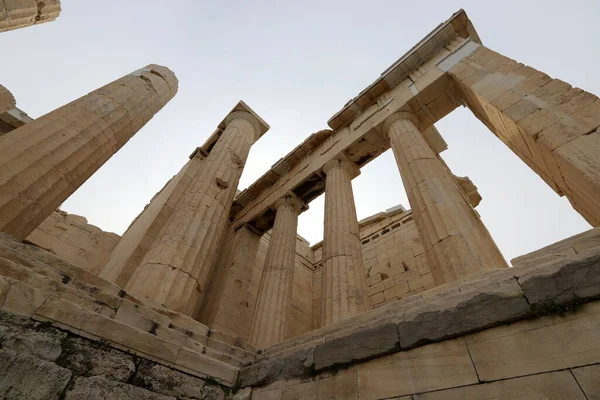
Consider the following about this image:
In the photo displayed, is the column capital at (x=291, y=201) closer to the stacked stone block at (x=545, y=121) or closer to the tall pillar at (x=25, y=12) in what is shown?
the stacked stone block at (x=545, y=121)

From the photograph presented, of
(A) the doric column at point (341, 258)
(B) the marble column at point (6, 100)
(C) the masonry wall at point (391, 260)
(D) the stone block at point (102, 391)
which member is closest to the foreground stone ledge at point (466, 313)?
(D) the stone block at point (102, 391)

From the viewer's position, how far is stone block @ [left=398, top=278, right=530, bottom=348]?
2.71m

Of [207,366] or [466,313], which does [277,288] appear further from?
[466,313]

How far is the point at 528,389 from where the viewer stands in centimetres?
228

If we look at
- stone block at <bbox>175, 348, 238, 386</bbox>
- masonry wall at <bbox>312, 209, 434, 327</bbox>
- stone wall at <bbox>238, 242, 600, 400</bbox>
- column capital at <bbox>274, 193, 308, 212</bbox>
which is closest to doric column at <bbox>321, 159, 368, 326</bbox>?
column capital at <bbox>274, 193, 308, 212</bbox>

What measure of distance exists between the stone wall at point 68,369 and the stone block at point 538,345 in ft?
11.5

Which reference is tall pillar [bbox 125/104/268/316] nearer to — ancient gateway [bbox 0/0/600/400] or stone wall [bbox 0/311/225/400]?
ancient gateway [bbox 0/0/600/400]

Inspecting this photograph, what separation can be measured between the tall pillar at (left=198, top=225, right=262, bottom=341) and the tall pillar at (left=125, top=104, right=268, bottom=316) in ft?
7.58

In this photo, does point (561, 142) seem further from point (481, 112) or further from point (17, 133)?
point (17, 133)

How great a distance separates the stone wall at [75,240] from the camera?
11172 mm

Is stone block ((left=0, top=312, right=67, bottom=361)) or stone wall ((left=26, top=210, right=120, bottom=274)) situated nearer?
stone block ((left=0, top=312, right=67, bottom=361))

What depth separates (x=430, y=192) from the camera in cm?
729

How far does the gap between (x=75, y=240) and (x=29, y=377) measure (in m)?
11.4

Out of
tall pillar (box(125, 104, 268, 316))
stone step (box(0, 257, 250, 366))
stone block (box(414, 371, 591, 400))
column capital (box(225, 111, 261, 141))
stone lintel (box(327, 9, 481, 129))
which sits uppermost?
column capital (box(225, 111, 261, 141))
